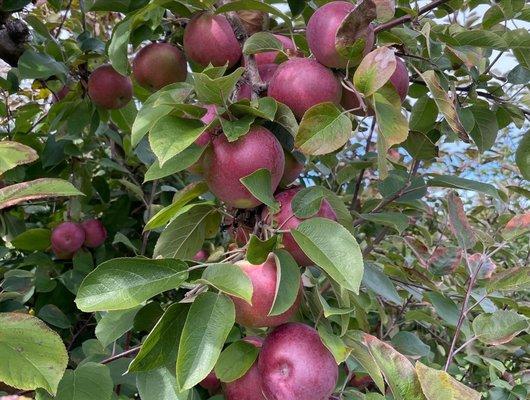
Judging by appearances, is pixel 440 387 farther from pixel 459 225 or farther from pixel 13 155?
pixel 13 155

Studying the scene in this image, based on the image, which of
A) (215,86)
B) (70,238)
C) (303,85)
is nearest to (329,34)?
(303,85)

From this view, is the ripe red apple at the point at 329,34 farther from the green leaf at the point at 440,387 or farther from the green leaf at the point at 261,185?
the green leaf at the point at 440,387

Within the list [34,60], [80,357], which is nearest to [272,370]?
[80,357]

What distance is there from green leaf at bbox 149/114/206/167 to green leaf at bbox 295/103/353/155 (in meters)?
0.12

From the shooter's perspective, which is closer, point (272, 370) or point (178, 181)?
point (272, 370)

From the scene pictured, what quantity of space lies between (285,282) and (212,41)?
16.7 inches

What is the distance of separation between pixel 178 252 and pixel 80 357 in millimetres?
498

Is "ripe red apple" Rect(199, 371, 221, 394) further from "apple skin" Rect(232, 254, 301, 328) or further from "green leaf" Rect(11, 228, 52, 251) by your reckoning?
"green leaf" Rect(11, 228, 52, 251)

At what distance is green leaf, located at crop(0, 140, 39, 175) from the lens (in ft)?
2.48

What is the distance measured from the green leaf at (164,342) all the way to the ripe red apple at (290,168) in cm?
26

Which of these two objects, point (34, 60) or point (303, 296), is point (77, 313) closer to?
point (34, 60)

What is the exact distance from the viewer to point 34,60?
127cm

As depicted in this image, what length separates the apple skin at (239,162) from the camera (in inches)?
28.4

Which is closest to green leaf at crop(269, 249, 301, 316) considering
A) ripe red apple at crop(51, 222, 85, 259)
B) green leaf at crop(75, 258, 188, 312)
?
green leaf at crop(75, 258, 188, 312)
